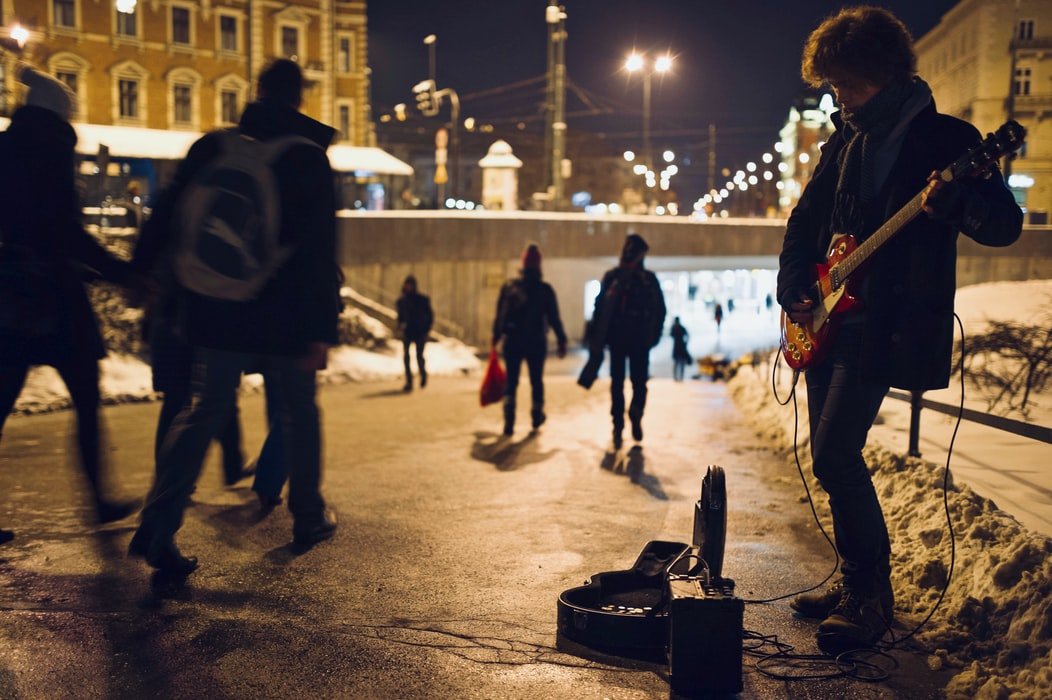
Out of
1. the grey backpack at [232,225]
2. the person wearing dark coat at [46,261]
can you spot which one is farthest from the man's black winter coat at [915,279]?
the person wearing dark coat at [46,261]

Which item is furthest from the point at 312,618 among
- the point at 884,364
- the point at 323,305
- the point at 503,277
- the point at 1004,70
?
the point at 1004,70

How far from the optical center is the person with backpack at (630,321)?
9859 millimetres

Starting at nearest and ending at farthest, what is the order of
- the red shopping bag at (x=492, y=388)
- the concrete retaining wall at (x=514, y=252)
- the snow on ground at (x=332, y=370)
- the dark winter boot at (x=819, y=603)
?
the dark winter boot at (x=819, y=603)
the red shopping bag at (x=492, y=388)
the snow on ground at (x=332, y=370)
the concrete retaining wall at (x=514, y=252)

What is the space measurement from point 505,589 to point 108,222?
2187 cm

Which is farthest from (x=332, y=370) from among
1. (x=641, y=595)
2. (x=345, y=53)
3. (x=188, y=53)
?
(x=345, y=53)

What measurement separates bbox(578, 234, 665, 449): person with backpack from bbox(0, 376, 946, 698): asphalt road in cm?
78

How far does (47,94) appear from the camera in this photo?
5.05 m

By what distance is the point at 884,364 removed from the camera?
396 centimetres

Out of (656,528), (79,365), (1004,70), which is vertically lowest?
(656,528)

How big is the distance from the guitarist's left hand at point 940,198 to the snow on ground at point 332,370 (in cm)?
732

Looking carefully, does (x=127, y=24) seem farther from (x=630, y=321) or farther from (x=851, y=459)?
(x=851, y=459)

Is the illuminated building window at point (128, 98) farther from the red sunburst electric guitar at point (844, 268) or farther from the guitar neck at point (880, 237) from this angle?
the guitar neck at point (880, 237)

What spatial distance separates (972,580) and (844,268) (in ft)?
4.35

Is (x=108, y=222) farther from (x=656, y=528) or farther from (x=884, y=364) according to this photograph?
(x=884, y=364)
